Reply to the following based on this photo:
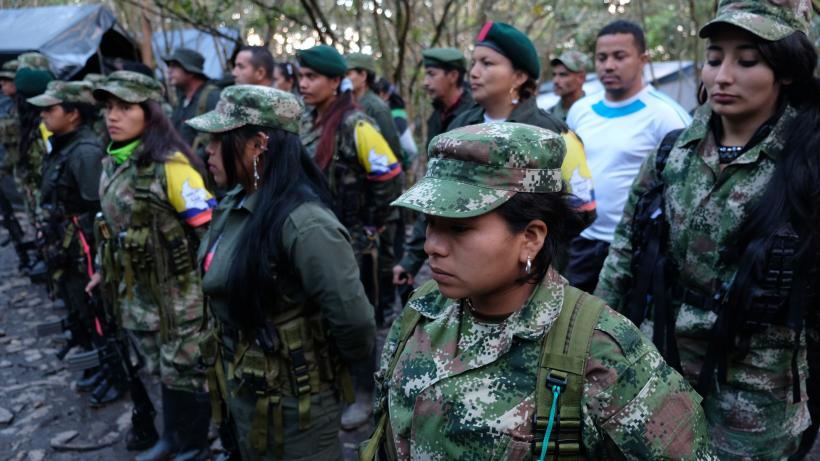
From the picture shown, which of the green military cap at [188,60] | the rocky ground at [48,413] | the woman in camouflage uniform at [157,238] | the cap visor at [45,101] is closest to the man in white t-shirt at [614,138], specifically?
the rocky ground at [48,413]

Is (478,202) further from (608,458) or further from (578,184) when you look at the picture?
(578,184)

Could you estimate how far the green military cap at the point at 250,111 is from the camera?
261 centimetres

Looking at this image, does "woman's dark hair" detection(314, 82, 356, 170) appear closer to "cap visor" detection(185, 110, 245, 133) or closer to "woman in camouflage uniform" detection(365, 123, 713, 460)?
"cap visor" detection(185, 110, 245, 133)

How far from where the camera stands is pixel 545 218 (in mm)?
1495

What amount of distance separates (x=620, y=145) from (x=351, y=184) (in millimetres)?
1964

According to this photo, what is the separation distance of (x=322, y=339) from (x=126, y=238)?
167 cm

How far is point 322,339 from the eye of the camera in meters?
2.67

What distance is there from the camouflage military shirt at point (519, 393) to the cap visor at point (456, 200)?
279mm

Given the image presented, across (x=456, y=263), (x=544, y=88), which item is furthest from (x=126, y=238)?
(x=544, y=88)

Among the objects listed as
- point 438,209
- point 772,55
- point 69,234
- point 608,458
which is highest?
point 772,55

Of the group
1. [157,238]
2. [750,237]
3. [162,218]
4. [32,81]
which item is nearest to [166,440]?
[157,238]

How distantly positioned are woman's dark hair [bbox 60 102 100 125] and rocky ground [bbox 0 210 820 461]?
6.99ft

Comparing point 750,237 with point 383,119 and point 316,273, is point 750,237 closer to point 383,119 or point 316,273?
point 316,273

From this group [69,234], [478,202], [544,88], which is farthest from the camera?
[544,88]
